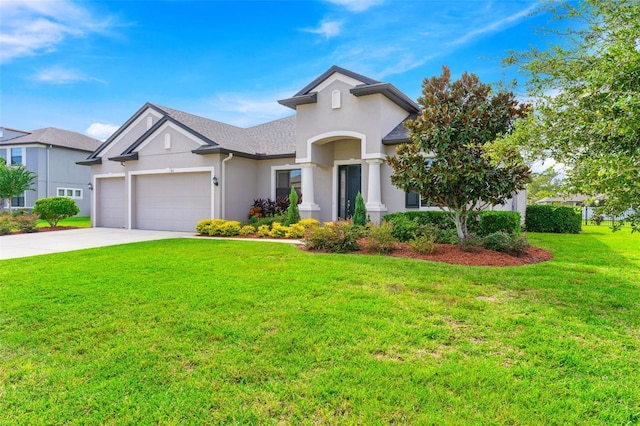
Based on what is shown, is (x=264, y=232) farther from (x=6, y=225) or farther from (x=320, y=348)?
(x=6, y=225)

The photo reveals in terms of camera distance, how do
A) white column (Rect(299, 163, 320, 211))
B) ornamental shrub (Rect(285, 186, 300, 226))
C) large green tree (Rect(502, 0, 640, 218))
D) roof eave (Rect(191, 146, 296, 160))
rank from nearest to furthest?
large green tree (Rect(502, 0, 640, 218)) < ornamental shrub (Rect(285, 186, 300, 226)) < white column (Rect(299, 163, 320, 211)) < roof eave (Rect(191, 146, 296, 160))

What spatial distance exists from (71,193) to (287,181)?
2398 cm

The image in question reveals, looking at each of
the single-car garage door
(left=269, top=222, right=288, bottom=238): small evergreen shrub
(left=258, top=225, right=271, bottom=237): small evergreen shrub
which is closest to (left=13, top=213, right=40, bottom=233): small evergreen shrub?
the single-car garage door

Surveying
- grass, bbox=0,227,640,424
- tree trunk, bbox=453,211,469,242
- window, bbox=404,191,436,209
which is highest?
window, bbox=404,191,436,209

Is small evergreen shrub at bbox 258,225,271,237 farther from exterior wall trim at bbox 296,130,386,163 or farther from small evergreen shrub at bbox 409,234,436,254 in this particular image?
small evergreen shrub at bbox 409,234,436,254

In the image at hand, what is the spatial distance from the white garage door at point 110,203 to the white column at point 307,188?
10538 mm

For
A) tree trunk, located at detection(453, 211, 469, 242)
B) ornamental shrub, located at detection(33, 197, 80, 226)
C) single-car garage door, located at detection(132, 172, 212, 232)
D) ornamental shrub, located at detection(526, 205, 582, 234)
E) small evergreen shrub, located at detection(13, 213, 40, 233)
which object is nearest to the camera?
tree trunk, located at detection(453, 211, 469, 242)

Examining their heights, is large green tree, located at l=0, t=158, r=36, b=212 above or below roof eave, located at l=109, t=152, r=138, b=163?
below

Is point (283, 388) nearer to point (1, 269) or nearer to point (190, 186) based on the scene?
point (1, 269)

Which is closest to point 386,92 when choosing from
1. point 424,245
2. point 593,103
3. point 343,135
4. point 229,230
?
point 343,135

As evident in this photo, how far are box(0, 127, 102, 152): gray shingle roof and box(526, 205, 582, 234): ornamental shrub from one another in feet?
113

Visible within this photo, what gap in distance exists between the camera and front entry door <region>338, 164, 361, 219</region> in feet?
50.1

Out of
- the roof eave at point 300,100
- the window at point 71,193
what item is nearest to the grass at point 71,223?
the window at point 71,193

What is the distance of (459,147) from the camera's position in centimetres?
872
